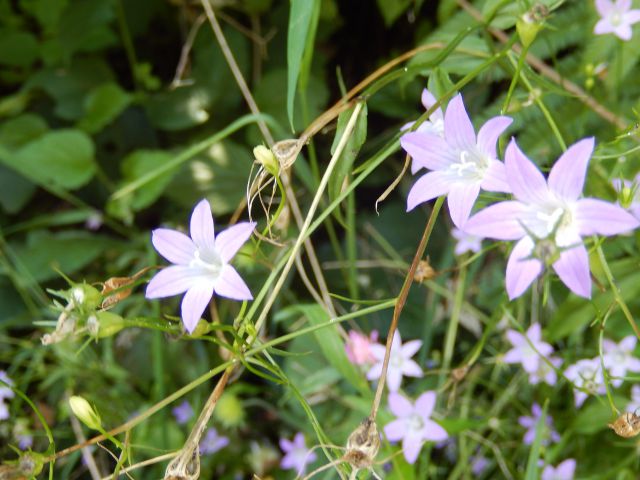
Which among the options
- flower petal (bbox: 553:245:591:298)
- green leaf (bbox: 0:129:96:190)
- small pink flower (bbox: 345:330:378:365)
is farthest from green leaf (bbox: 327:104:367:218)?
green leaf (bbox: 0:129:96:190)

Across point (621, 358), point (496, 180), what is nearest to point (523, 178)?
point (496, 180)

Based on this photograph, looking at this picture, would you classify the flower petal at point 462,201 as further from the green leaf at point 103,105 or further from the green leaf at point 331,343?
the green leaf at point 103,105

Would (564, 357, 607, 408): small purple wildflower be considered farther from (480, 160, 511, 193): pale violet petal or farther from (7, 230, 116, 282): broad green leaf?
(7, 230, 116, 282): broad green leaf

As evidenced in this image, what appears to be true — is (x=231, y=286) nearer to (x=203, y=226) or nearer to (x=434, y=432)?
(x=203, y=226)

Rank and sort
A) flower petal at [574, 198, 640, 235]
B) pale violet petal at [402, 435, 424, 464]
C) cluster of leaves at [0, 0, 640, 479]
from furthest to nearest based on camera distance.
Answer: cluster of leaves at [0, 0, 640, 479] < pale violet petal at [402, 435, 424, 464] < flower petal at [574, 198, 640, 235]

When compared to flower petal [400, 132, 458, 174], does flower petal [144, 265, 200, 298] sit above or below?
below

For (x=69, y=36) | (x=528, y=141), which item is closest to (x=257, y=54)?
(x=69, y=36)

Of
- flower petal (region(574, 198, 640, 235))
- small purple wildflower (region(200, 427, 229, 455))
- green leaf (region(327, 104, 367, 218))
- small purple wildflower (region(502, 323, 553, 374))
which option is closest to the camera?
flower petal (region(574, 198, 640, 235))
